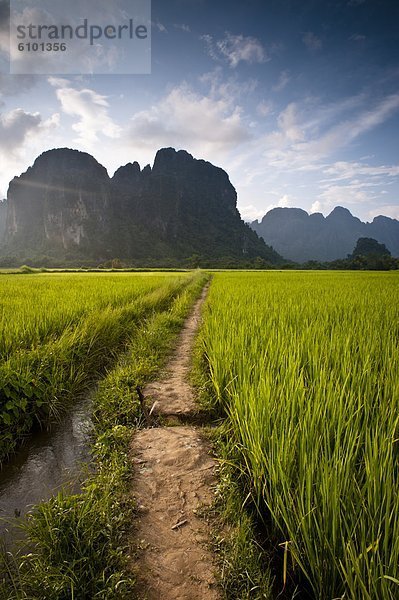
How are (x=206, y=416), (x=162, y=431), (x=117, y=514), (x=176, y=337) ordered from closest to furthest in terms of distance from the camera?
(x=117, y=514) < (x=162, y=431) < (x=206, y=416) < (x=176, y=337)

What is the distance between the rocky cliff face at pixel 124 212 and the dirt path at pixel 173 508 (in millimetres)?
81652

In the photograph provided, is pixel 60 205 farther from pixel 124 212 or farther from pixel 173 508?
pixel 173 508

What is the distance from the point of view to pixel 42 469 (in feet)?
5.82

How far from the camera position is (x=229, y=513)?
4.39 feet

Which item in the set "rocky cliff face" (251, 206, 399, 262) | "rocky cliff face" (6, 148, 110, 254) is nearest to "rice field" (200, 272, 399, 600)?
"rocky cliff face" (6, 148, 110, 254)

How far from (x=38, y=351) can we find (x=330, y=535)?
8.54 feet

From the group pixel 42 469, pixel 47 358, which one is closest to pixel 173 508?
pixel 42 469

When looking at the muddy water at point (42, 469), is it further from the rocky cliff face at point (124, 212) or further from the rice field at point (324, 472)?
the rocky cliff face at point (124, 212)

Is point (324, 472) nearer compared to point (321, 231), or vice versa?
point (324, 472)

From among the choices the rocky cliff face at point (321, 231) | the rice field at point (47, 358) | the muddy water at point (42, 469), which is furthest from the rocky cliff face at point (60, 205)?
the rocky cliff face at point (321, 231)

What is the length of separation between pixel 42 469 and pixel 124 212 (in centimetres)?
10097

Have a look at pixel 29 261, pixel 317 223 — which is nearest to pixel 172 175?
pixel 29 261

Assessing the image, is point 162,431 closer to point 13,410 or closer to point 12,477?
point 12,477

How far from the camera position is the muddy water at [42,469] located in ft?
4.83
